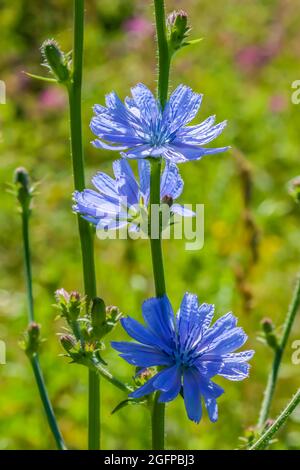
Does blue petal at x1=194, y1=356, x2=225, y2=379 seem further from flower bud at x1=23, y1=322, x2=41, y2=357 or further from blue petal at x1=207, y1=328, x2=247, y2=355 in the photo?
flower bud at x1=23, y1=322, x2=41, y2=357

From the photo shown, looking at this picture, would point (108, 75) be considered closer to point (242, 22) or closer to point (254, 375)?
point (242, 22)

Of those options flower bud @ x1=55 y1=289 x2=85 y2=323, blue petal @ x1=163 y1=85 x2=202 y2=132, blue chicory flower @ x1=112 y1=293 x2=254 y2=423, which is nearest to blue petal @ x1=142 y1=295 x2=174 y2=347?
blue chicory flower @ x1=112 y1=293 x2=254 y2=423

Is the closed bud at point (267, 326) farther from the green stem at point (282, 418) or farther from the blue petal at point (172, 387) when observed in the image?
the blue petal at point (172, 387)

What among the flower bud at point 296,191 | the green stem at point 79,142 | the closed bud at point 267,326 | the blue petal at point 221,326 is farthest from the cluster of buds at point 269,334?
the blue petal at point 221,326

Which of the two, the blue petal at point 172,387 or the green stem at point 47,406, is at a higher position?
the blue petal at point 172,387

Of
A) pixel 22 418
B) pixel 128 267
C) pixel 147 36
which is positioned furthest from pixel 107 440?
pixel 147 36

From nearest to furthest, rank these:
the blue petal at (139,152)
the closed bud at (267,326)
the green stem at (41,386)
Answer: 1. the blue petal at (139,152)
2. the green stem at (41,386)
3. the closed bud at (267,326)
